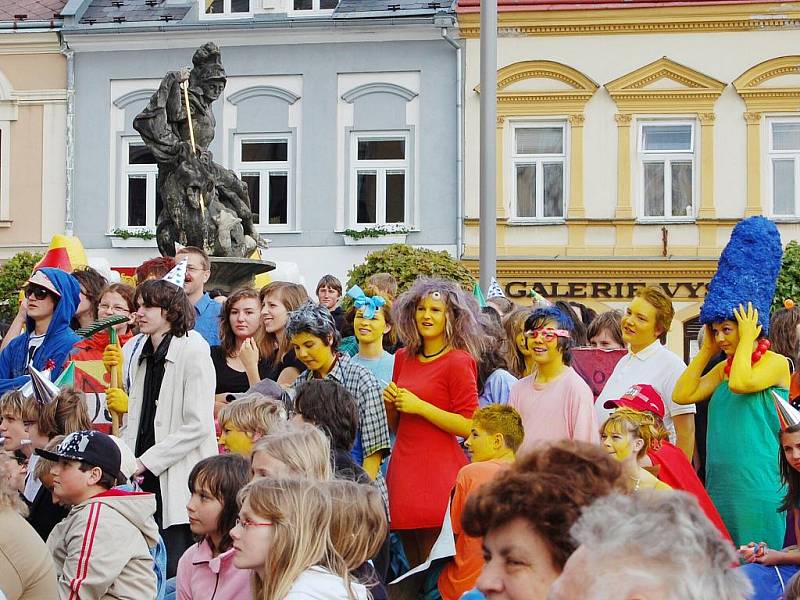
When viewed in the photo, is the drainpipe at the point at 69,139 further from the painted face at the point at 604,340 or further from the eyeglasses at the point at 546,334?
the eyeglasses at the point at 546,334

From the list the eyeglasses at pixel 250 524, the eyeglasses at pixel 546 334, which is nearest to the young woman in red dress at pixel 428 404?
the eyeglasses at pixel 546 334

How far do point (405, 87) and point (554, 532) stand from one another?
23954 millimetres

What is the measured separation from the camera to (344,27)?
87.9 feet

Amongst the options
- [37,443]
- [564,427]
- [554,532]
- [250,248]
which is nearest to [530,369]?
[564,427]

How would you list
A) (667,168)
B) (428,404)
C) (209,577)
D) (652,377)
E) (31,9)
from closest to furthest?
1. (209,577)
2. (428,404)
3. (652,377)
4. (667,168)
5. (31,9)

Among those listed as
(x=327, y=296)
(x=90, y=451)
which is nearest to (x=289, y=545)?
(x=90, y=451)

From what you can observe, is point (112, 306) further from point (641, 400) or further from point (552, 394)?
point (641, 400)

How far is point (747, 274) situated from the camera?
297 inches

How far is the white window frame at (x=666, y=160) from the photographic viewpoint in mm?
26406

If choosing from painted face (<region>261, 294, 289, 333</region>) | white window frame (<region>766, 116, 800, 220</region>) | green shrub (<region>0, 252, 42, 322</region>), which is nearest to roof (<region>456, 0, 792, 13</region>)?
white window frame (<region>766, 116, 800, 220</region>)

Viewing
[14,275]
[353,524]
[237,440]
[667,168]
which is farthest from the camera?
[667,168]

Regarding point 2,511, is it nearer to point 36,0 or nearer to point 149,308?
point 149,308

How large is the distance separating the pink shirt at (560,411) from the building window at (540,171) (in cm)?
1939

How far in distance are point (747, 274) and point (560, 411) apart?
1218mm
